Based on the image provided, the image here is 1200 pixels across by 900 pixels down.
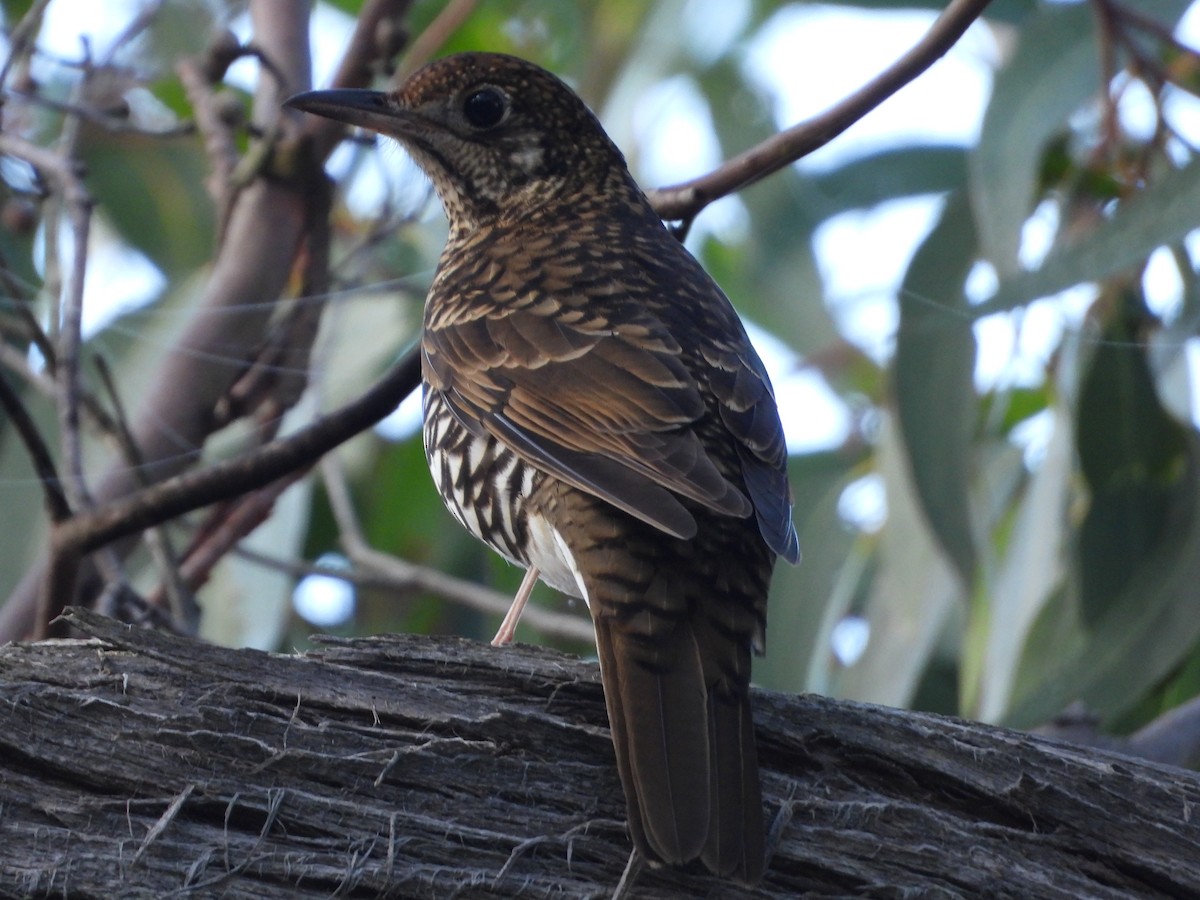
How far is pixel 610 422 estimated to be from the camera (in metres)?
2.67

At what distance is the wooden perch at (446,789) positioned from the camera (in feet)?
7.04

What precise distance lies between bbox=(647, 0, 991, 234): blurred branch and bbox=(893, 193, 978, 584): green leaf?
1.45 metres

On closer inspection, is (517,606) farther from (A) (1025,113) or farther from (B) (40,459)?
(A) (1025,113)

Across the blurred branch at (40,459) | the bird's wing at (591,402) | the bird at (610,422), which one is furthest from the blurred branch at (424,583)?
the blurred branch at (40,459)

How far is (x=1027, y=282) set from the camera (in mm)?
3738

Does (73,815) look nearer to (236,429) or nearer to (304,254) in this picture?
(304,254)

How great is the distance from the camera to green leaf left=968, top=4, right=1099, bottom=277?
425 centimetres

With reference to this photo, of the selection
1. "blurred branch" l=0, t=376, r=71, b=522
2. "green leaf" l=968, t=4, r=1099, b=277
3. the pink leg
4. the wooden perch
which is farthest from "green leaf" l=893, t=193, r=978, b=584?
"blurred branch" l=0, t=376, r=71, b=522

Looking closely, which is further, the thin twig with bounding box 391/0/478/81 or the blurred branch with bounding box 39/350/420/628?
the thin twig with bounding box 391/0/478/81

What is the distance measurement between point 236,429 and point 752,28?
2.49 metres

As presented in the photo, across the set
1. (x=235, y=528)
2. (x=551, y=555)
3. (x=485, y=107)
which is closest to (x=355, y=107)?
(x=485, y=107)

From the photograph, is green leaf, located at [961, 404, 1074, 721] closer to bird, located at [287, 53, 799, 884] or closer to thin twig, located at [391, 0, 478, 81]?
bird, located at [287, 53, 799, 884]

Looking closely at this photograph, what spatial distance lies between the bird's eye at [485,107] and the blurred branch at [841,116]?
35.2 inches

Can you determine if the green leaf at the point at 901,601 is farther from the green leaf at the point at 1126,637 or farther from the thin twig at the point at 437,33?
the thin twig at the point at 437,33
